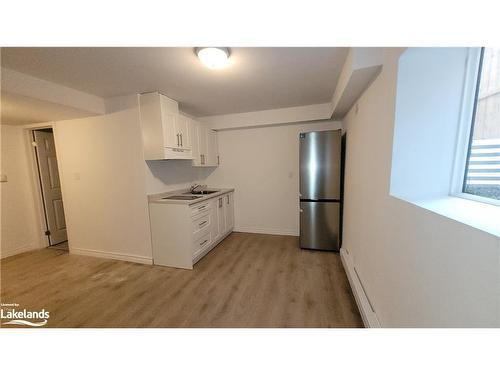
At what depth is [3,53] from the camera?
56.2 inches

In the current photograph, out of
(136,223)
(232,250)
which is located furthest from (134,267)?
(232,250)

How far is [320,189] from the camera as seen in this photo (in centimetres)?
275

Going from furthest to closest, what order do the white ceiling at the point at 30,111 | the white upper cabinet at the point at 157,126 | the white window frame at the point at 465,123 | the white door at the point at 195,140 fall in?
the white door at the point at 195,140 < the white upper cabinet at the point at 157,126 < the white ceiling at the point at 30,111 < the white window frame at the point at 465,123

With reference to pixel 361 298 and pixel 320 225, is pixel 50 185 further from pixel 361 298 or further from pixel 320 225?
pixel 361 298

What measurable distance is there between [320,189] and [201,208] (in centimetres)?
183

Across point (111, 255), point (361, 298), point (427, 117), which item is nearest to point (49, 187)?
point (111, 255)

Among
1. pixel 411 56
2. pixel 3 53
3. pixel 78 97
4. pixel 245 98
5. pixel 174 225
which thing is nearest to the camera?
pixel 411 56

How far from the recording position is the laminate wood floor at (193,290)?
1.56m

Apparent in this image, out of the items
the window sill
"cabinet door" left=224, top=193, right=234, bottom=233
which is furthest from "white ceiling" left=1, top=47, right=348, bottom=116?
"cabinet door" left=224, top=193, right=234, bottom=233

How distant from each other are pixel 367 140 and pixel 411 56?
732 mm

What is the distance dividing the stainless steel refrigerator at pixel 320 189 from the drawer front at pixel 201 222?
59.2 inches

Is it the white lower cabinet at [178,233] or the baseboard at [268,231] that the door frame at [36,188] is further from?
the baseboard at [268,231]

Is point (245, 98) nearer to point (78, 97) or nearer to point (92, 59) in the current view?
point (92, 59)

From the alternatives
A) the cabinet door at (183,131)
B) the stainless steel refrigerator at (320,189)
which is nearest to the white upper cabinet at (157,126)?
the cabinet door at (183,131)
